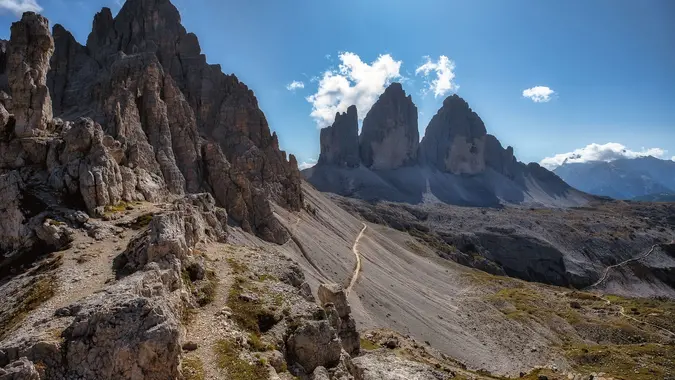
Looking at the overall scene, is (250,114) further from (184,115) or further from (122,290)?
(122,290)

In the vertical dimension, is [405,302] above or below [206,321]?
below

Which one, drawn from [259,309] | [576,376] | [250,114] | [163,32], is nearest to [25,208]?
[259,309]

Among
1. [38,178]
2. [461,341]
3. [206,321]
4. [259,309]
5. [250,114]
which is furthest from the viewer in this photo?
[250,114]

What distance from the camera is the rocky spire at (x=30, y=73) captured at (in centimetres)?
4181

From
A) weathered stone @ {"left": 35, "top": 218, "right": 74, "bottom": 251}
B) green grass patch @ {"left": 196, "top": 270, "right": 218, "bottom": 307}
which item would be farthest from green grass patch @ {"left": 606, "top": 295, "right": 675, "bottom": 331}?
weathered stone @ {"left": 35, "top": 218, "right": 74, "bottom": 251}

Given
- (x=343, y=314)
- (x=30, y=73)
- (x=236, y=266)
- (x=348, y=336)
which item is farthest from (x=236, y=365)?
(x=30, y=73)

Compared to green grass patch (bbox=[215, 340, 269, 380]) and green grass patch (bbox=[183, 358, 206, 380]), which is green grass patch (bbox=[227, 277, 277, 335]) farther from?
green grass patch (bbox=[183, 358, 206, 380])

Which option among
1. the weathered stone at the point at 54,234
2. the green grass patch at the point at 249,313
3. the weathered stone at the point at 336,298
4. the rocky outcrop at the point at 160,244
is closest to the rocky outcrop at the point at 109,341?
the rocky outcrop at the point at 160,244

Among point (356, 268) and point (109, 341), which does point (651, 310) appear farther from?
point (109, 341)

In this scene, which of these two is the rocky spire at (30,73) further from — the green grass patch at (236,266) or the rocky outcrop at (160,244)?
the green grass patch at (236,266)

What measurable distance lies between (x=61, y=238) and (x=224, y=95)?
3907 inches

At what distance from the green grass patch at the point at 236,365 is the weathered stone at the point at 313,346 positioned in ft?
13.1

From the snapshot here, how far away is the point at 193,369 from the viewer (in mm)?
21062

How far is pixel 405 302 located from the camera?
3332 inches
